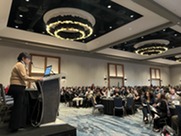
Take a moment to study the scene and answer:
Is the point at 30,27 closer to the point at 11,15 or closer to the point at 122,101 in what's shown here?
the point at 11,15

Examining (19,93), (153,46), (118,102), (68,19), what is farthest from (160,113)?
(153,46)

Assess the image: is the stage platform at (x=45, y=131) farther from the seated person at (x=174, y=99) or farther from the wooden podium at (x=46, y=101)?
the seated person at (x=174, y=99)

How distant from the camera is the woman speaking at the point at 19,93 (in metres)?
1.96

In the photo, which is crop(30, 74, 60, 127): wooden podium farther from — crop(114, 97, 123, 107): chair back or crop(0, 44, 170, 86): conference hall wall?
crop(0, 44, 170, 86): conference hall wall

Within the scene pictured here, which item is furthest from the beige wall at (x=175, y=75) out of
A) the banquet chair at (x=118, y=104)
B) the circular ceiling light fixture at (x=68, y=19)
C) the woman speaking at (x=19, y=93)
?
the woman speaking at (x=19, y=93)

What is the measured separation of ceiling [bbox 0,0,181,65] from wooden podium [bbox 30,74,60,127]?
4449 millimetres

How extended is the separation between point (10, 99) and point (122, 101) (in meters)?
5.41

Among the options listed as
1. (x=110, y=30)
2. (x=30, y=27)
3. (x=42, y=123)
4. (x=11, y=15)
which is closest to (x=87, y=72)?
(x=110, y=30)

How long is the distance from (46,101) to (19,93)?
1.30 ft

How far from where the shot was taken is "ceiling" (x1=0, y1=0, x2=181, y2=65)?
600cm

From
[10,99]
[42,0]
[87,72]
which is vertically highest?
[42,0]

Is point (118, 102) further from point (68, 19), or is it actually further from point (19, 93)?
point (19, 93)

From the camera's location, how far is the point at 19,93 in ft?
6.81

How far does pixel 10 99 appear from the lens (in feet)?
7.20
